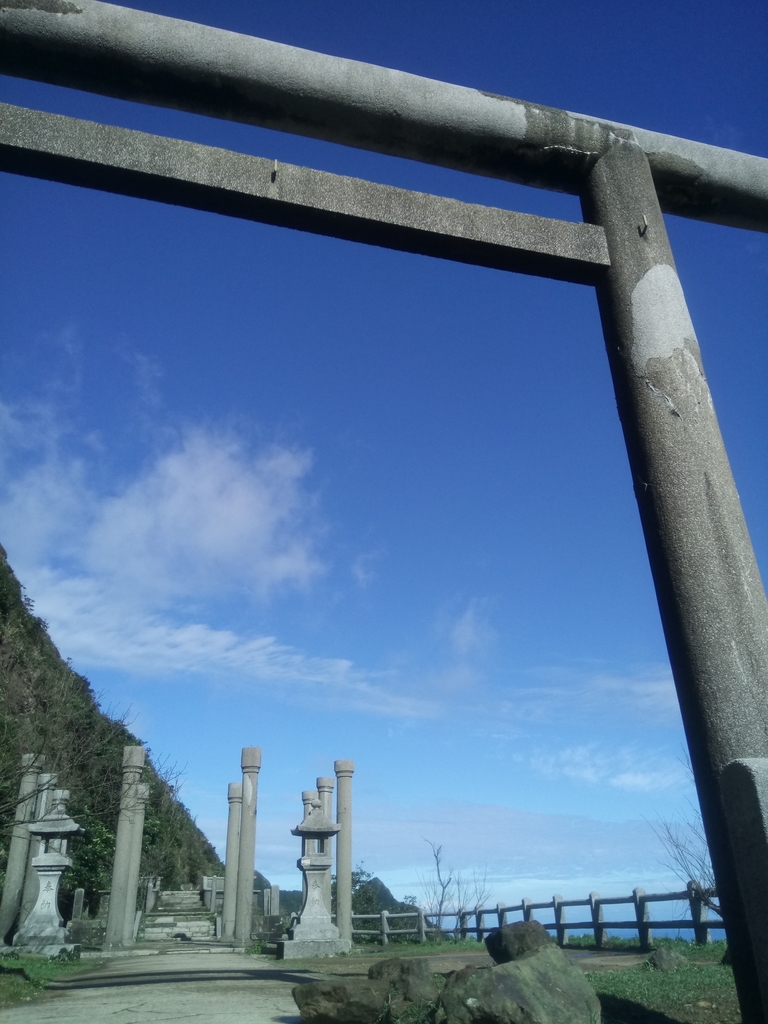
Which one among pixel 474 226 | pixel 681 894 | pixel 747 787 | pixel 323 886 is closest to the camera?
pixel 747 787

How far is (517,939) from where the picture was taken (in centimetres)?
858

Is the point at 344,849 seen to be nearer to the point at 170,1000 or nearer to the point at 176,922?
the point at 176,922

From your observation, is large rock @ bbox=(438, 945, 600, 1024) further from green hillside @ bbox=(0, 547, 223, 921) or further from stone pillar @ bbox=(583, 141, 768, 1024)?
green hillside @ bbox=(0, 547, 223, 921)

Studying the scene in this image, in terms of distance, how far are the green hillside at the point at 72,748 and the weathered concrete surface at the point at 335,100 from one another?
26.1 feet

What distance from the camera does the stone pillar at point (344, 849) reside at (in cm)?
2156

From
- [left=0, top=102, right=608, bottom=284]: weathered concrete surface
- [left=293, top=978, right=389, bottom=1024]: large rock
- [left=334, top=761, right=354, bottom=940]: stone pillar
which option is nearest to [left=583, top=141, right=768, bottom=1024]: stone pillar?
[left=0, top=102, right=608, bottom=284]: weathered concrete surface

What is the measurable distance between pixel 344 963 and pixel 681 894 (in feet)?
21.0

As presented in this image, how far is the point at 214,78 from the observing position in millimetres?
3053

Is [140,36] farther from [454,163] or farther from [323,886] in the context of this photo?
[323,886]

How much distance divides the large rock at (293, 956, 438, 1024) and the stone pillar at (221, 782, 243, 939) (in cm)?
1960

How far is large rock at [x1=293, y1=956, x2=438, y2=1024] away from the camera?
16.3 feet

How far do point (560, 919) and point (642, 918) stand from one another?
380 centimetres


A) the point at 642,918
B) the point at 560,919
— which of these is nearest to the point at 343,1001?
the point at 642,918

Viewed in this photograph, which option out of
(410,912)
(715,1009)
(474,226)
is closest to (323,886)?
(410,912)
